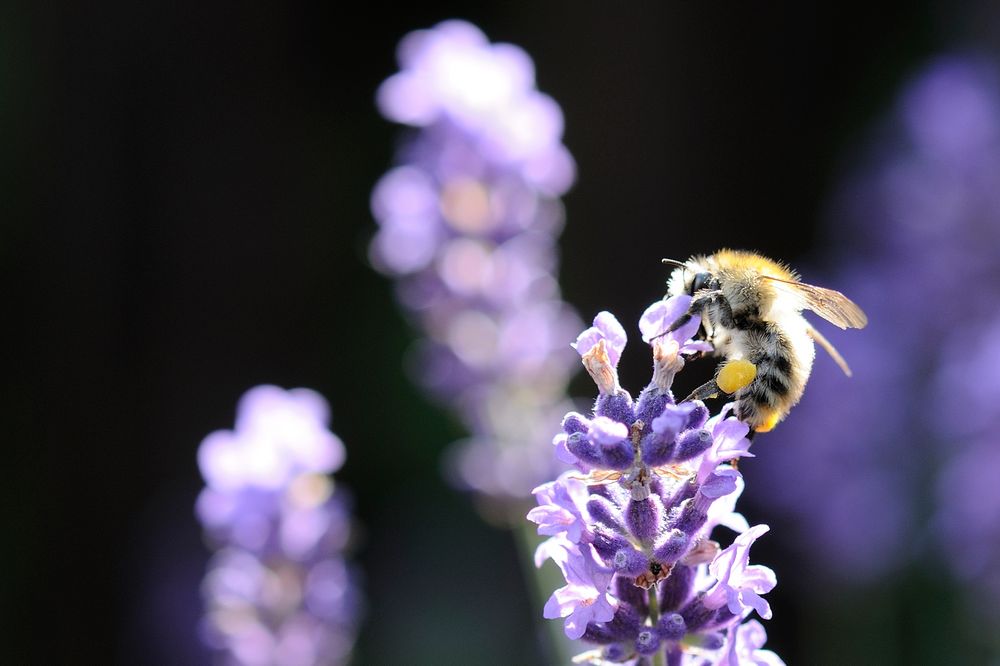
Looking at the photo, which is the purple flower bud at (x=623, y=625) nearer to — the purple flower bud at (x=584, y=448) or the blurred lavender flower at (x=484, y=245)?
the purple flower bud at (x=584, y=448)

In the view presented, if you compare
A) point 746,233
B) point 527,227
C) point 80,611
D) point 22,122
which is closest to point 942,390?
point 527,227

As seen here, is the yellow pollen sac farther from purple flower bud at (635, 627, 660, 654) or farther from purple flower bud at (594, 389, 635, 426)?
purple flower bud at (635, 627, 660, 654)

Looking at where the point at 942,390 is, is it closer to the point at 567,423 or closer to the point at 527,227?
the point at 527,227

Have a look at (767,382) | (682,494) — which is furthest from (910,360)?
(682,494)

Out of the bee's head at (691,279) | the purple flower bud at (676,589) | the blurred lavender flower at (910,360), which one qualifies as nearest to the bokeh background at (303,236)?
the blurred lavender flower at (910,360)

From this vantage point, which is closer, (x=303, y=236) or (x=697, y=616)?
(x=697, y=616)

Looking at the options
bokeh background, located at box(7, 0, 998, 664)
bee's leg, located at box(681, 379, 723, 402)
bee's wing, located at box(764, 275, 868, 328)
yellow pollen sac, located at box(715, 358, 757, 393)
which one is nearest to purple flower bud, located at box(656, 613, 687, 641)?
bee's leg, located at box(681, 379, 723, 402)

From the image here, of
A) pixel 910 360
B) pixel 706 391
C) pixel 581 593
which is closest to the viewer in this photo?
pixel 581 593

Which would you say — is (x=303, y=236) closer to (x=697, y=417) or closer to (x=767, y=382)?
(x=767, y=382)
